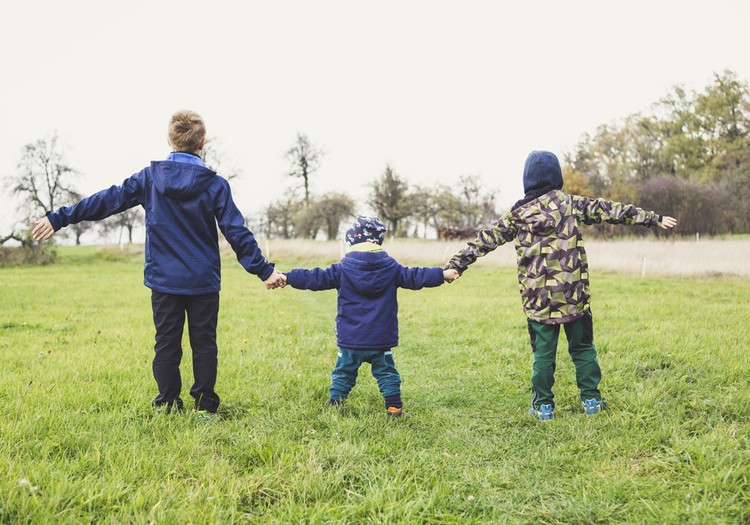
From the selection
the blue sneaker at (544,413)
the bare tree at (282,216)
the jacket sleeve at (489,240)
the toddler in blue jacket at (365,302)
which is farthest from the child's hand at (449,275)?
the bare tree at (282,216)

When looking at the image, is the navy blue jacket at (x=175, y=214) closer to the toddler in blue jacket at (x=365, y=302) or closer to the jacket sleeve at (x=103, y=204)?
the jacket sleeve at (x=103, y=204)

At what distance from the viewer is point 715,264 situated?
54.1 ft

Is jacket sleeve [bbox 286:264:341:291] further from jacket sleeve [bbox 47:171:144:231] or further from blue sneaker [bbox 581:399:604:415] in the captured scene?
blue sneaker [bbox 581:399:604:415]

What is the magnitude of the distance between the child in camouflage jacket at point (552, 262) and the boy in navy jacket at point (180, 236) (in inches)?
85.9

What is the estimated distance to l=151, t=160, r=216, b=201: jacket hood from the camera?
3.81 m

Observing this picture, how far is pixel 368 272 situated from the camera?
4.19 meters

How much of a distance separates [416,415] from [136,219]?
6398 centimetres

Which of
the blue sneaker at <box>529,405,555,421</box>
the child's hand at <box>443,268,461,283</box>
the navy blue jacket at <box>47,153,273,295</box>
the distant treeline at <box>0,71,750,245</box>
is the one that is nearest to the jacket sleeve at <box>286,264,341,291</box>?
the navy blue jacket at <box>47,153,273,295</box>

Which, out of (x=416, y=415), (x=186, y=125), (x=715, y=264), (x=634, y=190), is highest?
(x=634, y=190)

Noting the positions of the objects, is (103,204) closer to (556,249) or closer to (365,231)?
(365,231)

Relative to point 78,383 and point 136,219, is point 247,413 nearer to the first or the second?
point 78,383

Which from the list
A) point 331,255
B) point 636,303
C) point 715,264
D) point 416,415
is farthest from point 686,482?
point 331,255

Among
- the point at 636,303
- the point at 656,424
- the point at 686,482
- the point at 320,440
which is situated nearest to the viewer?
the point at 686,482

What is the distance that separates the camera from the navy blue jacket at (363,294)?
13.6 feet
